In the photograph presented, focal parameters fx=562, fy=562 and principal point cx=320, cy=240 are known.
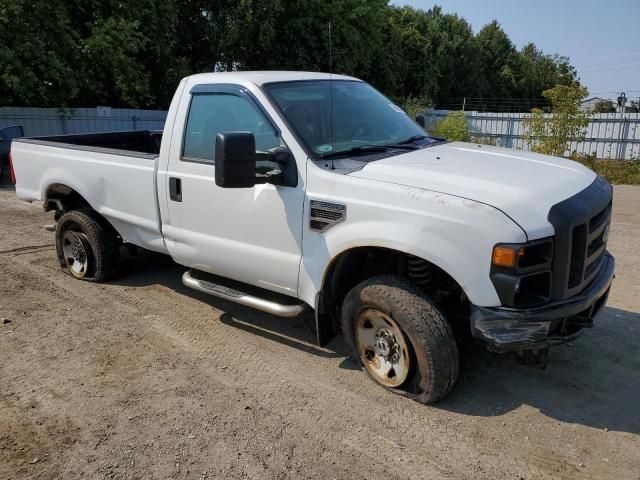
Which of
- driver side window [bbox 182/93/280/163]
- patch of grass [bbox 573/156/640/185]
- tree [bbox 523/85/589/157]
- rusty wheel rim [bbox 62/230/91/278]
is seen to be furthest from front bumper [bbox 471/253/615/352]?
patch of grass [bbox 573/156/640/185]

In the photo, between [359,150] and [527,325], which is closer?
[527,325]

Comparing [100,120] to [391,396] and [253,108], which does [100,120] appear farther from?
[391,396]

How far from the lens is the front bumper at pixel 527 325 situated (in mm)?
3029

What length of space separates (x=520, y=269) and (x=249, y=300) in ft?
6.61

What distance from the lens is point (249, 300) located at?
419 centimetres

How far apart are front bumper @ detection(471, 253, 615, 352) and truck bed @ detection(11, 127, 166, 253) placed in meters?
2.93

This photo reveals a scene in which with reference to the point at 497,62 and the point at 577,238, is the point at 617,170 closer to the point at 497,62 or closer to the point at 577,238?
the point at 577,238

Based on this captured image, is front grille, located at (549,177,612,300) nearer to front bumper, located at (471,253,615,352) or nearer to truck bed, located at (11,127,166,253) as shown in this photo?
front bumper, located at (471,253,615,352)

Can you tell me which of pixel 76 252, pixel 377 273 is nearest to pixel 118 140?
pixel 76 252

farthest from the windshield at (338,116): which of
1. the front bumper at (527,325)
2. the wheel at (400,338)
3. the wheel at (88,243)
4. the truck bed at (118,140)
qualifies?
the truck bed at (118,140)

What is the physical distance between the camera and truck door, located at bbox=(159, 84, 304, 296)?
393 cm

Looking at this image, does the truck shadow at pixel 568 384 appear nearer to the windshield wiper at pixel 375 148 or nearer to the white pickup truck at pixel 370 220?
the white pickup truck at pixel 370 220

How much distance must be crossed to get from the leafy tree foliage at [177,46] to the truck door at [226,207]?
12884 mm

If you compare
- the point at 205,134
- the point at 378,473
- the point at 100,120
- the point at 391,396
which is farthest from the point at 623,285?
the point at 100,120
